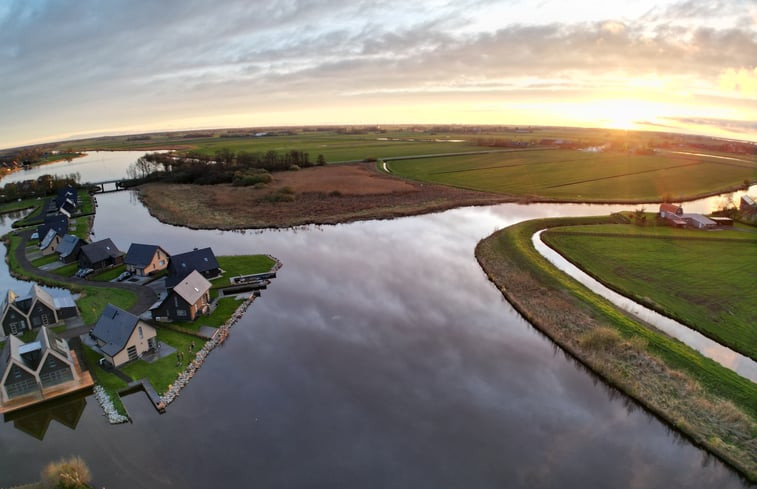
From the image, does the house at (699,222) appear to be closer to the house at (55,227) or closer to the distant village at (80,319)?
the distant village at (80,319)

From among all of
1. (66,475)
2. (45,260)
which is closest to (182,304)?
(66,475)

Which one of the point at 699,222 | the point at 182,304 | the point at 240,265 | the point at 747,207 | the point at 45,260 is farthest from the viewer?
the point at 747,207

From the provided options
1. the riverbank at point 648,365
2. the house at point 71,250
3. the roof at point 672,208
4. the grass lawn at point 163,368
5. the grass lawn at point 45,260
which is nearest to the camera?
the riverbank at point 648,365

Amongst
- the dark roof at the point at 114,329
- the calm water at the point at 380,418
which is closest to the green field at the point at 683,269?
the calm water at the point at 380,418

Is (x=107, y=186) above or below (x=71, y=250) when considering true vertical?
above

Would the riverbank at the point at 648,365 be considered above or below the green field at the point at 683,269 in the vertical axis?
below

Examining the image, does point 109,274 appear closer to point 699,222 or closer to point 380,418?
point 380,418

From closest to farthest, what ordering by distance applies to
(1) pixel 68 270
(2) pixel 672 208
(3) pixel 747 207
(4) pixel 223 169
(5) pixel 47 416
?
(5) pixel 47 416, (1) pixel 68 270, (2) pixel 672 208, (3) pixel 747 207, (4) pixel 223 169
